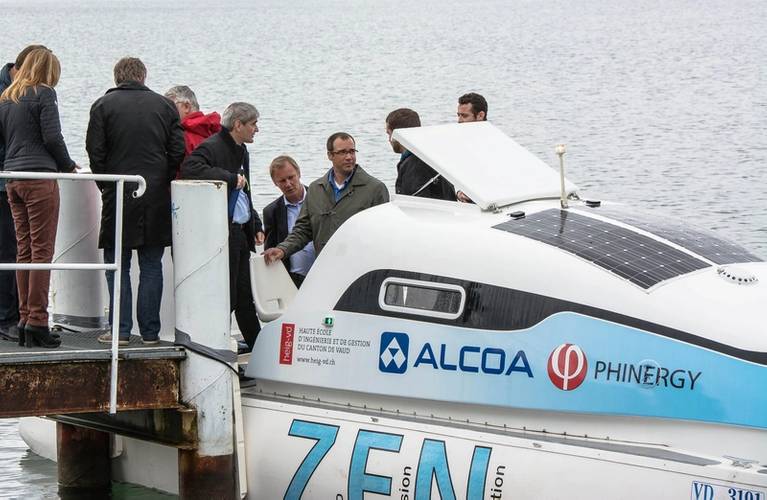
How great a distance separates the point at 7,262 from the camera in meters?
11.1

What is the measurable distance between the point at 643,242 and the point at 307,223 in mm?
2730

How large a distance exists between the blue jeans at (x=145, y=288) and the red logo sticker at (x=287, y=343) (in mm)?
925

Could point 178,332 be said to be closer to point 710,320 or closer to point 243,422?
point 243,422

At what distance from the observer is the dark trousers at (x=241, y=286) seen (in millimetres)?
11211

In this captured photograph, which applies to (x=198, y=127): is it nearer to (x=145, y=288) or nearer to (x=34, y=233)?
(x=145, y=288)

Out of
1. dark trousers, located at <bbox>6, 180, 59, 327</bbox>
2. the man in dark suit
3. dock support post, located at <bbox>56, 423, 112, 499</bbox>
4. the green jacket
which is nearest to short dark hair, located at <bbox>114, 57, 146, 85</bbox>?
dark trousers, located at <bbox>6, 180, 59, 327</bbox>

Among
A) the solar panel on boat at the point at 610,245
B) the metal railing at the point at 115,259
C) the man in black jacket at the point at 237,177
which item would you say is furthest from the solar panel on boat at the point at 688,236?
the metal railing at the point at 115,259

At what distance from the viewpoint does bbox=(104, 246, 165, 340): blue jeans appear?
427 inches

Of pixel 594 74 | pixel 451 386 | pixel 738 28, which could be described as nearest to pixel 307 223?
pixel 451 386

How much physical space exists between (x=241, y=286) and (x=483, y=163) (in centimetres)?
208

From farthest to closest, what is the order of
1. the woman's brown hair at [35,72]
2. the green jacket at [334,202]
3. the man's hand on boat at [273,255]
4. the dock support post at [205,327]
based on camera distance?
the man's hand on boat at [273,255], the green jacket at [334,202], the dock support post at [205,327], the woman's brown hair at [35,72]

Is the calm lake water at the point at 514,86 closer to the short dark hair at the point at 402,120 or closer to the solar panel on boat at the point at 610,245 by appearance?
the short dark hair at the point at 402,120

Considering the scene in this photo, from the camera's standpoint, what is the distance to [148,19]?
125438 millimetres

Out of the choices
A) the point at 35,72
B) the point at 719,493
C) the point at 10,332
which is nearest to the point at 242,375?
the point at 10,332
